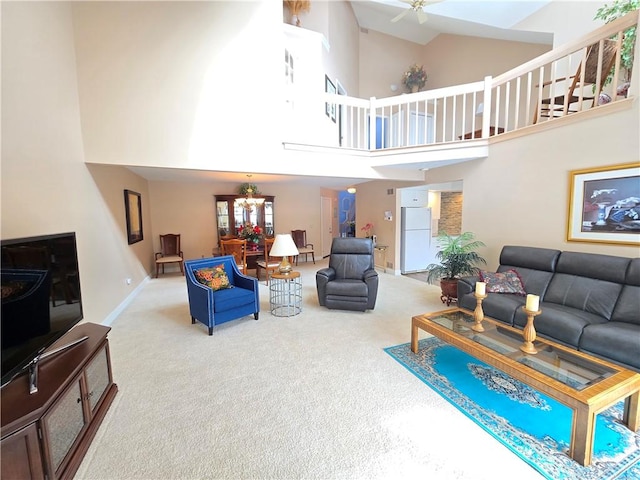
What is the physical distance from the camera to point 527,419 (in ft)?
6.34

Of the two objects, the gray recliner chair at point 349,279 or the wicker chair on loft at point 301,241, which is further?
the wicker chair on loft at point 301,241

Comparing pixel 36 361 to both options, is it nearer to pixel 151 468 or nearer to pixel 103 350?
pixel 103 350

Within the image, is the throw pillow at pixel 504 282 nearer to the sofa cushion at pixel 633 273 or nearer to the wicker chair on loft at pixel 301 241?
the sofa cushion at pixel 633 273

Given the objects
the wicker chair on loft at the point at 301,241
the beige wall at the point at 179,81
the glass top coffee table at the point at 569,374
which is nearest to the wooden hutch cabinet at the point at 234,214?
the wicker chair on loft at the point at 301,241

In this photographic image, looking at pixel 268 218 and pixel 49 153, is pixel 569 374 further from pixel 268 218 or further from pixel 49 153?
pixel 268 218

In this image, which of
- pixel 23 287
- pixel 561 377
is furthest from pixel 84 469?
pixel 561 377

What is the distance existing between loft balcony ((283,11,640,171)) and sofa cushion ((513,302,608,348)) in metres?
2.16

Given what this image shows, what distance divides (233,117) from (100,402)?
336 centimetres

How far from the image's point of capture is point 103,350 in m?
2.13

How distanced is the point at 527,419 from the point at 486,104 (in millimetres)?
4191

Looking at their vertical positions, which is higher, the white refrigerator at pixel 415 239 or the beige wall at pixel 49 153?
the beige wall at pixel 49 153

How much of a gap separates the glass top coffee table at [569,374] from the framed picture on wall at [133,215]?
503cm

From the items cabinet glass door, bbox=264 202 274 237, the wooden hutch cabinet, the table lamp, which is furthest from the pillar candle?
cabinet glass door, bbox=264 202 274 237

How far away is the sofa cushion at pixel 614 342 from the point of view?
2131mm
